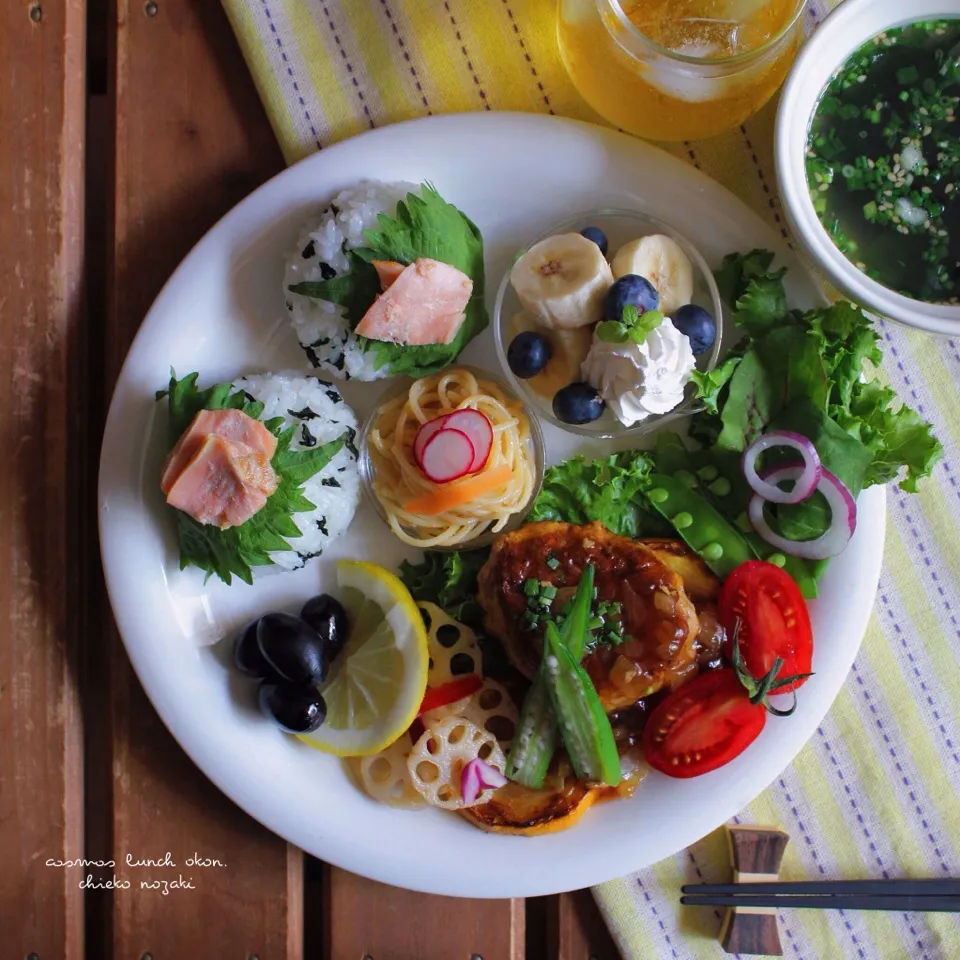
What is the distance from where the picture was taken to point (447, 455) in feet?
5.76

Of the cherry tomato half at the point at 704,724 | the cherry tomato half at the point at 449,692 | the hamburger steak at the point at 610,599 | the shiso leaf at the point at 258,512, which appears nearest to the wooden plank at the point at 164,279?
the shiso leaf at the point at 258,512

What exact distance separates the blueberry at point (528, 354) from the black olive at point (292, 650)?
68cm

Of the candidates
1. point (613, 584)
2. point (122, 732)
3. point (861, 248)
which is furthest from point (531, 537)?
point (122, 732)

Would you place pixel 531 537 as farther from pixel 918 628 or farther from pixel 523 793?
pixel 918 628

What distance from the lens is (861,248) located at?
1.75 m

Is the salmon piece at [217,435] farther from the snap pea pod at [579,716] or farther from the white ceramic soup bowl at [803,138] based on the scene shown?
the white ceramic soup bowl at [803,138]

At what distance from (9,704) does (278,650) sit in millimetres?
694

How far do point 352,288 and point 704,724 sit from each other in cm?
112

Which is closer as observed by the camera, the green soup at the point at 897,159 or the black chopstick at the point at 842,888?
the green soup at the point at 897,159

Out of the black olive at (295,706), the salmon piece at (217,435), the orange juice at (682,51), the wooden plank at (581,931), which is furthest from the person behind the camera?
the wooden plank at (581,931)

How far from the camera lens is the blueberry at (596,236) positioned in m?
1.81

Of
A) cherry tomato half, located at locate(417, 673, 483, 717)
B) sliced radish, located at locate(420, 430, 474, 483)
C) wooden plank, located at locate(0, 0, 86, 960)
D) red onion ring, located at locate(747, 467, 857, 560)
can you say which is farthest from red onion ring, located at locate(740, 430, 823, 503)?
wooden plank, located at locate(0, 0, 86, 960)

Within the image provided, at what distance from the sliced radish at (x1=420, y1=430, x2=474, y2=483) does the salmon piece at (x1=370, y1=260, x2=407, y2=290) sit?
12.0 inches

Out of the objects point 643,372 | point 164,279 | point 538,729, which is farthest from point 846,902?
point 164,279
